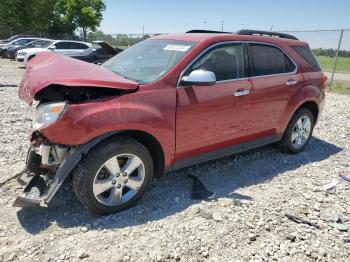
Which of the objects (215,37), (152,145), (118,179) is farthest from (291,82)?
(118,179)

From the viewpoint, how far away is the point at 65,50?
17625 mm

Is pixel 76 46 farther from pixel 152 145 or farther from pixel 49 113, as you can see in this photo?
pixel 49 113

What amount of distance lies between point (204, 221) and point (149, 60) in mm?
1908

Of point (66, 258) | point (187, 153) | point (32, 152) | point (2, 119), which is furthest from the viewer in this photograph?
point (2, 119)

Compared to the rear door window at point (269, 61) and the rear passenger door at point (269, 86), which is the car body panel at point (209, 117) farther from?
the rear door window at point (269, 61)

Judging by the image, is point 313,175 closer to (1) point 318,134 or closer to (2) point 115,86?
(1) point 318,134

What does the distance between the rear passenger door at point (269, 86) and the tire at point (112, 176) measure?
166cm

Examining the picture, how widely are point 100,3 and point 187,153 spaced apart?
49.1 meters

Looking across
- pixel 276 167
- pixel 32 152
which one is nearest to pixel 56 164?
pixel 32 152

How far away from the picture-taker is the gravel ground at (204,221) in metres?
2.93

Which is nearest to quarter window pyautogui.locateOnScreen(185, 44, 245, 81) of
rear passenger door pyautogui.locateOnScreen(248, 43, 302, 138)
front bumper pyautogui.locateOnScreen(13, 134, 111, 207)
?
rear passenger door pyautogui.locateOnScreen(248, 43, 302, 138)

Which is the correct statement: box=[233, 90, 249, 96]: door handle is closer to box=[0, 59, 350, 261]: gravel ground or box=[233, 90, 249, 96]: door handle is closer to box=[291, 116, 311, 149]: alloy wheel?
box=[0, 59, 350, 261]: gravel ground

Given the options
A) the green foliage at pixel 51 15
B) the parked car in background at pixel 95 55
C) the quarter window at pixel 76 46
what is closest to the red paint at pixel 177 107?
the parked car in background at pixel 95 55

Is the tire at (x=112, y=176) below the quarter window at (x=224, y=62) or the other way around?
below
